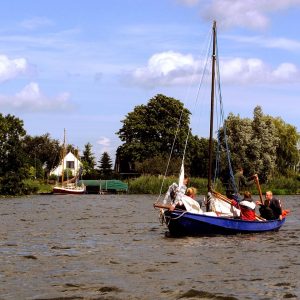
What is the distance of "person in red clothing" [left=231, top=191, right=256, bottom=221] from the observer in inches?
1237

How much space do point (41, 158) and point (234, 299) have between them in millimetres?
135374

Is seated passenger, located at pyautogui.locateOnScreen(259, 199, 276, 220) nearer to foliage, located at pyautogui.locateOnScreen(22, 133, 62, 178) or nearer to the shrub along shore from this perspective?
the shrub along shore

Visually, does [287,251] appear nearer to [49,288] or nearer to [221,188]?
[49,288]

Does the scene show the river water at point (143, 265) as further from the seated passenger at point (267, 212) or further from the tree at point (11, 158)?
the tree at point (11, 158)

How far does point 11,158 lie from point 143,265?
7097 centimetres

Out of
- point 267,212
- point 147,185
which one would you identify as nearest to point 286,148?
point 147,185

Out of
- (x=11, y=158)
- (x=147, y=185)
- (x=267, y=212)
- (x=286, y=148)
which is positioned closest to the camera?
(x=267, y=212)

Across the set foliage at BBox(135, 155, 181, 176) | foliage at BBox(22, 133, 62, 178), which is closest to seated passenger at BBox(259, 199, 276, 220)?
foliage at BBox(135, 155, 181, 176)

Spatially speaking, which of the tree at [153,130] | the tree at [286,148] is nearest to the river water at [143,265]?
A: the tree at [153,130]

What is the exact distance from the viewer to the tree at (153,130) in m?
107

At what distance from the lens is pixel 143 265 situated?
2150 centimetres

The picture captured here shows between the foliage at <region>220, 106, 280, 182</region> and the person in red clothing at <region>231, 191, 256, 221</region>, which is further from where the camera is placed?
the foliage at <region>220, 106, 280, 182</region>

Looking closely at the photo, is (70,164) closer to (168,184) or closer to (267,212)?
(168,184)

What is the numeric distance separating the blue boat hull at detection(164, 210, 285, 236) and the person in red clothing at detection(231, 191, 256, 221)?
53 cm
